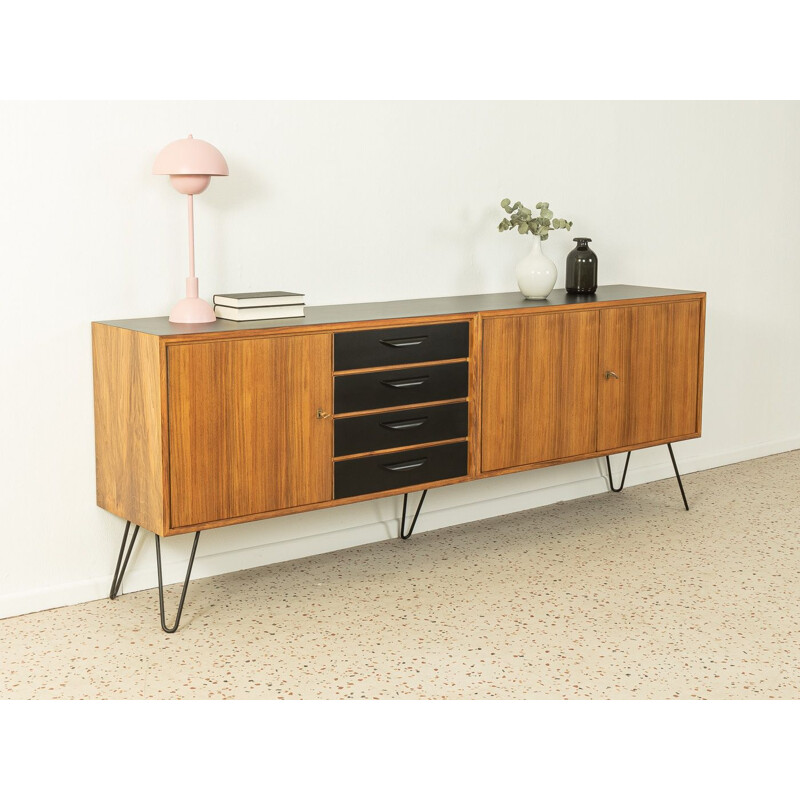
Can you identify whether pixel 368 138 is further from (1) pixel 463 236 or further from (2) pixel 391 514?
(2) pixel 391 514

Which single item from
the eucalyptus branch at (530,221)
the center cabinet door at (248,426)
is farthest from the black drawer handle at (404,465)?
the eucalyptus branch at (530,221)

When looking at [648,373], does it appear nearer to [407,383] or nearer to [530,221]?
[530,221]

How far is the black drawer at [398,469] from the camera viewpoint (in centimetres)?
329

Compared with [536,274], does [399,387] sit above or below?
below

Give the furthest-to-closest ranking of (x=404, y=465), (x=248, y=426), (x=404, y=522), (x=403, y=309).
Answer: (x=404, y=522)
(x=403, y=309)
(x=404, y=465)
(x=248, y=426)

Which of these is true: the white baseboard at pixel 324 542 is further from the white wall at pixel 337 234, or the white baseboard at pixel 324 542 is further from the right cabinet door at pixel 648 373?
the right cabinet door at pixel 648 373

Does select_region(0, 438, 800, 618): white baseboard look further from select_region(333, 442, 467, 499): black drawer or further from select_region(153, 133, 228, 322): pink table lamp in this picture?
select_region(153, 133, 228, 322): pink table lamp

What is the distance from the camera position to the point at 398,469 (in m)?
Result: 3.39

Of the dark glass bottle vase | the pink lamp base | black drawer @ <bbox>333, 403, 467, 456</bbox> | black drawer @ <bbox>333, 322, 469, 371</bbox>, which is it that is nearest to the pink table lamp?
the pink lamp base

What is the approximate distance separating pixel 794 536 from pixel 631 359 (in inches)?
36.8

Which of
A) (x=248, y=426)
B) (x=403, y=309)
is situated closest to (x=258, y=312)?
(x=248, y=426)

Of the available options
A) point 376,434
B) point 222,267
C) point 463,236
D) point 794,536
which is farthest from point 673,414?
point 222,267

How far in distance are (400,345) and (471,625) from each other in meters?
0.90

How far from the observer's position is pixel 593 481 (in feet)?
15.2
